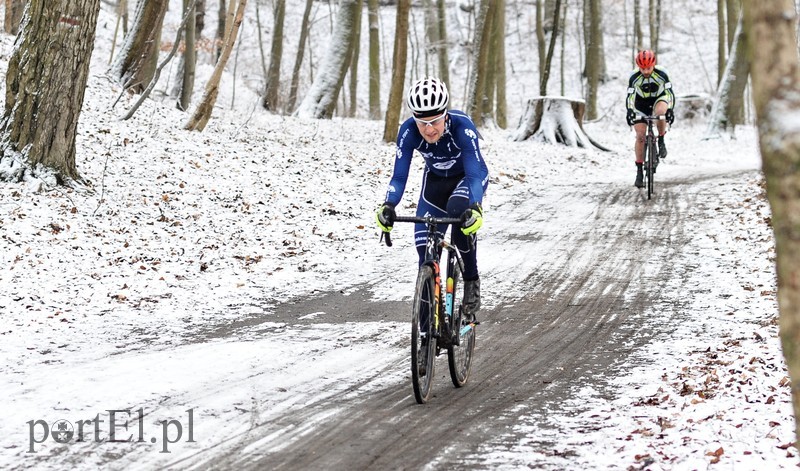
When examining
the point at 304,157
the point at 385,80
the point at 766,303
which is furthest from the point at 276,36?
the point at 385,80

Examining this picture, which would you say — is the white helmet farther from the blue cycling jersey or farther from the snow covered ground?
the snow covered ground

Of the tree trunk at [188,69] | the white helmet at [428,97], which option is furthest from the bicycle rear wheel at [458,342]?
Result: the tree trunk at [188,69]

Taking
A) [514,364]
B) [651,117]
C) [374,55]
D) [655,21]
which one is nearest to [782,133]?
[514,364]

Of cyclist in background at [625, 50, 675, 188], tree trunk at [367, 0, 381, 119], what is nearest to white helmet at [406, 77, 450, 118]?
cyclist in background at [625, 50, 675, 188]

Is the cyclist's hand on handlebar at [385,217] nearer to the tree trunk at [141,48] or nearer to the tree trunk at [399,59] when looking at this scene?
the tree trunk at [399,59]

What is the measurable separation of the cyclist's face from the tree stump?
15770 mm

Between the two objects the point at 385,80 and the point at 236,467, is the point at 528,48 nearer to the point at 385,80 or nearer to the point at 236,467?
the point at 385,80

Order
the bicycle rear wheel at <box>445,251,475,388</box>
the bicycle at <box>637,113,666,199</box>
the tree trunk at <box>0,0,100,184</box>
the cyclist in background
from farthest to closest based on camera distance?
the bicycle at <box>637,113,666,199</box> → the cyclist in background → the tree trunk at <box>0,0,100,184</box> → the bicycle rear wheel at <box>445,251,475,388</box>

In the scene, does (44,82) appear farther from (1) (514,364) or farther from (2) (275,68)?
(2) (275,68)

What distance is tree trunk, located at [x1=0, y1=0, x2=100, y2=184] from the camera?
10.7 m

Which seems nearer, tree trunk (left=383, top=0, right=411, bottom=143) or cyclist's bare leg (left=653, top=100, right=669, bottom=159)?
cyclist's bare leg (left=653, top=100, right=669, bottom=159)

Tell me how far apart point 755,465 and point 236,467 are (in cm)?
281

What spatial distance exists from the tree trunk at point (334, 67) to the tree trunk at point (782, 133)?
20.4 metres

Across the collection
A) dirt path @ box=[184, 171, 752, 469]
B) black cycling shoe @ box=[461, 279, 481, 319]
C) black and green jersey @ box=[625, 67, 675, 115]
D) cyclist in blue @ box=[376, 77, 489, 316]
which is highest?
black and green jersey @ box=[625, 67, 675, 115]
